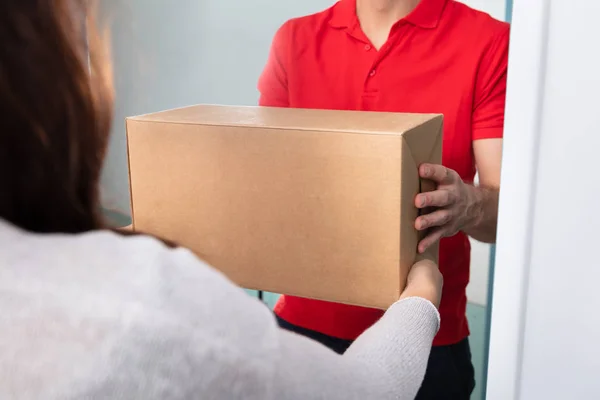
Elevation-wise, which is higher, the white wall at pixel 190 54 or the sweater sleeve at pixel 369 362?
the white wall at pixel 190 54

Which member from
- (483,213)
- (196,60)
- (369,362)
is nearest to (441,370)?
(483,213)

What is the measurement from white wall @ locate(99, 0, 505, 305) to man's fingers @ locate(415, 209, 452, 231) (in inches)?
23.2

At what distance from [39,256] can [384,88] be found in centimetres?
66

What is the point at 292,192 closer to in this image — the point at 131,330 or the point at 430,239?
the point at 430,239

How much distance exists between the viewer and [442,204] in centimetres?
71

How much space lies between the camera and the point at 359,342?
537mm

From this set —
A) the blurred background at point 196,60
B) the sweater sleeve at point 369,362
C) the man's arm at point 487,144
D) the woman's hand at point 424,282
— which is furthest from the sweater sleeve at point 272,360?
the blurred background at point 196,60

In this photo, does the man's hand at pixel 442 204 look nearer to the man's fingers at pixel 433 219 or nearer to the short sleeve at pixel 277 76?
the man's fingers at pixel 433 219

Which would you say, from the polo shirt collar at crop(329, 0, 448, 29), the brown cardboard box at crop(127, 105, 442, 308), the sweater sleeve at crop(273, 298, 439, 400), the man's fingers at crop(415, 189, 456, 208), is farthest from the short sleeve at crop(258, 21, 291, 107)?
the sweater sleeve at crop(273, 298, 439, 400)

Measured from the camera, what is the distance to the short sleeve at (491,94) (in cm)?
90

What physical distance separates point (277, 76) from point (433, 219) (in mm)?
445

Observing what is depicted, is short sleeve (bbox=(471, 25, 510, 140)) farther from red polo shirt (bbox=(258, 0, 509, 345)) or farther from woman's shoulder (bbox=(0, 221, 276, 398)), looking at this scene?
woman's shoulder (bbox=(0, 221, 276, 398))

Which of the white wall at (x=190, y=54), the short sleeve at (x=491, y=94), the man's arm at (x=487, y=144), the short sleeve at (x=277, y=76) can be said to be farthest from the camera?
the white wall at (x=190, y=54)

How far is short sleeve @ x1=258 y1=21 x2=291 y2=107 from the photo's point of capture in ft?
3.36
